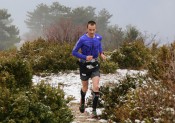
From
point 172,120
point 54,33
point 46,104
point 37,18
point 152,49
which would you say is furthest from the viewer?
point 37,18

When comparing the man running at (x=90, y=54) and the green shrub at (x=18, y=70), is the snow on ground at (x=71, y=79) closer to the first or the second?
the man running at (x=90, y=54)

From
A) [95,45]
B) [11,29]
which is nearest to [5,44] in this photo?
[11,29]

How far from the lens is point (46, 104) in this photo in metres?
6.00

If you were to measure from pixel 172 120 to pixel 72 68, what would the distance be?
1029 cm

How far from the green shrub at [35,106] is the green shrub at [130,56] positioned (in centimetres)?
1057

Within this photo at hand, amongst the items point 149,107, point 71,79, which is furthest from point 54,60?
point 149,107

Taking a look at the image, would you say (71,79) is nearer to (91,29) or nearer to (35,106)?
(91,29)

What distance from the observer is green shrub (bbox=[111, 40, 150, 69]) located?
54.1ft

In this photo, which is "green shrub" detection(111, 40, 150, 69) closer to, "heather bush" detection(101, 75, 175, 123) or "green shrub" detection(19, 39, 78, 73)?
"green shrub" detection(19, 39, 78, 73)

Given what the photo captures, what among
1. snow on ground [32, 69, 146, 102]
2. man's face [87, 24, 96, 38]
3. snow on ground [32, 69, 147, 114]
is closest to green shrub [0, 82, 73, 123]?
man's face [87, 24, 96, 38]

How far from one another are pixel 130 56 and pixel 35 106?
37.3 ft

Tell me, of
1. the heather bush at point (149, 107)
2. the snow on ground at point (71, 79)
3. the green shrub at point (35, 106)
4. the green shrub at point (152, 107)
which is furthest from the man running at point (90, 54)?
the snow on ground at point (71, 79)

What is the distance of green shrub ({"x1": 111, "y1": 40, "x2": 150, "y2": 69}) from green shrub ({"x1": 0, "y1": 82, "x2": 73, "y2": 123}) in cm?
1057

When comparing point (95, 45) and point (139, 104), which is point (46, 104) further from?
point (95, 45)
